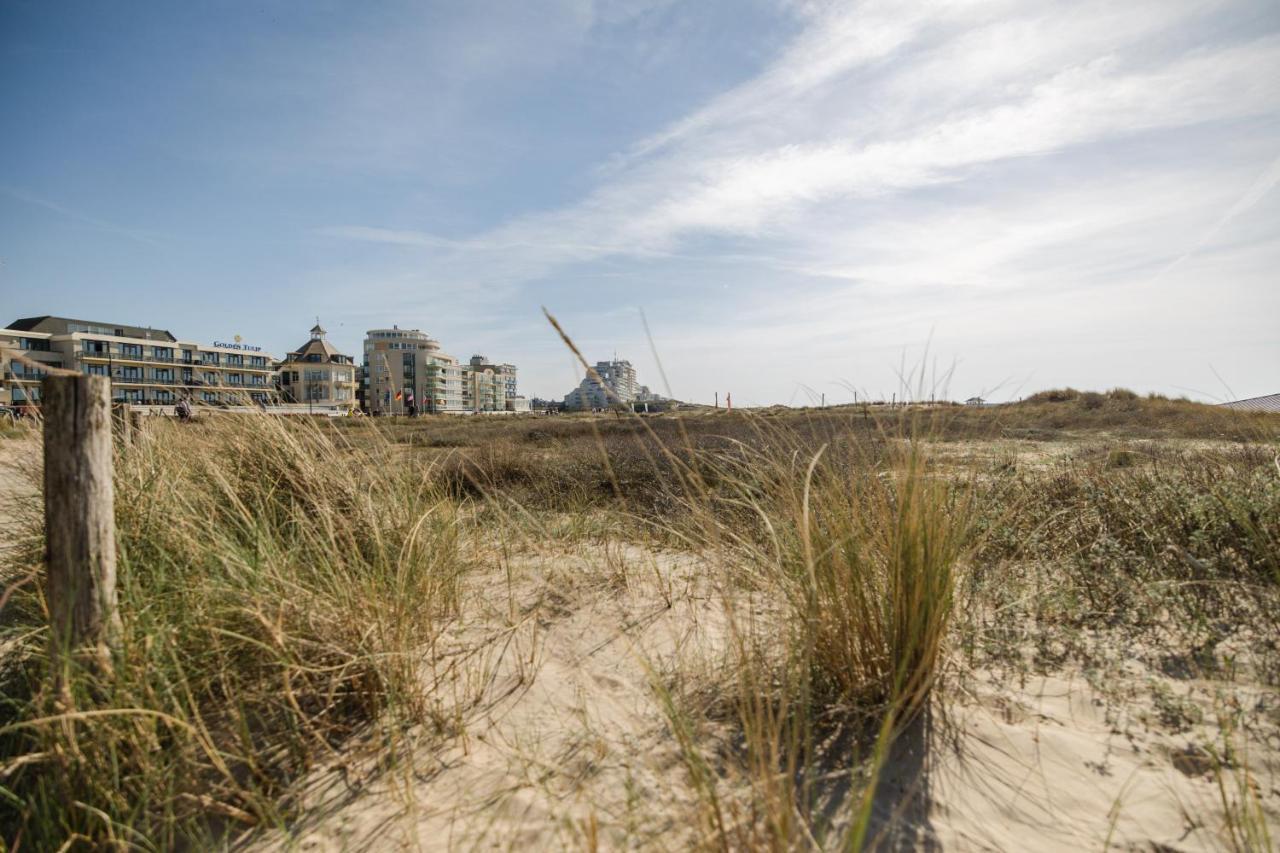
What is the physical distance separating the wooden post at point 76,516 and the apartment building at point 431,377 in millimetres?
75650

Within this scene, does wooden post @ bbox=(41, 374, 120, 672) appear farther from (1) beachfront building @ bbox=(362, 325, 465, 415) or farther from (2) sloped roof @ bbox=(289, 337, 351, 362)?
(1) beachfront building @ bbox=(362, 325, 465, 415)

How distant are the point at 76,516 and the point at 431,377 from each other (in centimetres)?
9253

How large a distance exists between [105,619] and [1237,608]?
457cm

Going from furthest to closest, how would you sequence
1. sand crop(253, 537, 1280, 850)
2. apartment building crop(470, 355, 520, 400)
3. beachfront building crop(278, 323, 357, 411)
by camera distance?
apartment building crop(470, 355, 520, 400) → beachfront building crop(278, 323, 357, 411) → sand crop(253, 537, 1280, 850)

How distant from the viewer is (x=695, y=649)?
2850 millimetres

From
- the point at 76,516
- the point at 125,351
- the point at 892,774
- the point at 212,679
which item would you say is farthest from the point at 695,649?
the point at 125,351

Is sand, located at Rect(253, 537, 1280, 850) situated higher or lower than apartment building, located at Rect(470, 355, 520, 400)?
lower

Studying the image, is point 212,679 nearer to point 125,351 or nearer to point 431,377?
point 125,351

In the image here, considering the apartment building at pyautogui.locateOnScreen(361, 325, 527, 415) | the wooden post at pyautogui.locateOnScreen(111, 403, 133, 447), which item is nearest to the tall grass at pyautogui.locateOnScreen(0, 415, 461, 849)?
the wooden post at pyautogui.locateOnScreen(111, 403, 133, 447)

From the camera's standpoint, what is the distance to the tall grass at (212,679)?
1.74 m

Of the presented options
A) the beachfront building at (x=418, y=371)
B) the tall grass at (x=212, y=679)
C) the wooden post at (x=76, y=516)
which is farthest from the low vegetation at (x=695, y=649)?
the beachfront building at (x=418, y=371)

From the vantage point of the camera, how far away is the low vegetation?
1.72m

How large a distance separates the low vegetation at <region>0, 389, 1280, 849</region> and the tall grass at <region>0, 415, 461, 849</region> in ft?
0.05

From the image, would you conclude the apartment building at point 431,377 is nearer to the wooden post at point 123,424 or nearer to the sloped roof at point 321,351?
the sloped roof at point 321,351
